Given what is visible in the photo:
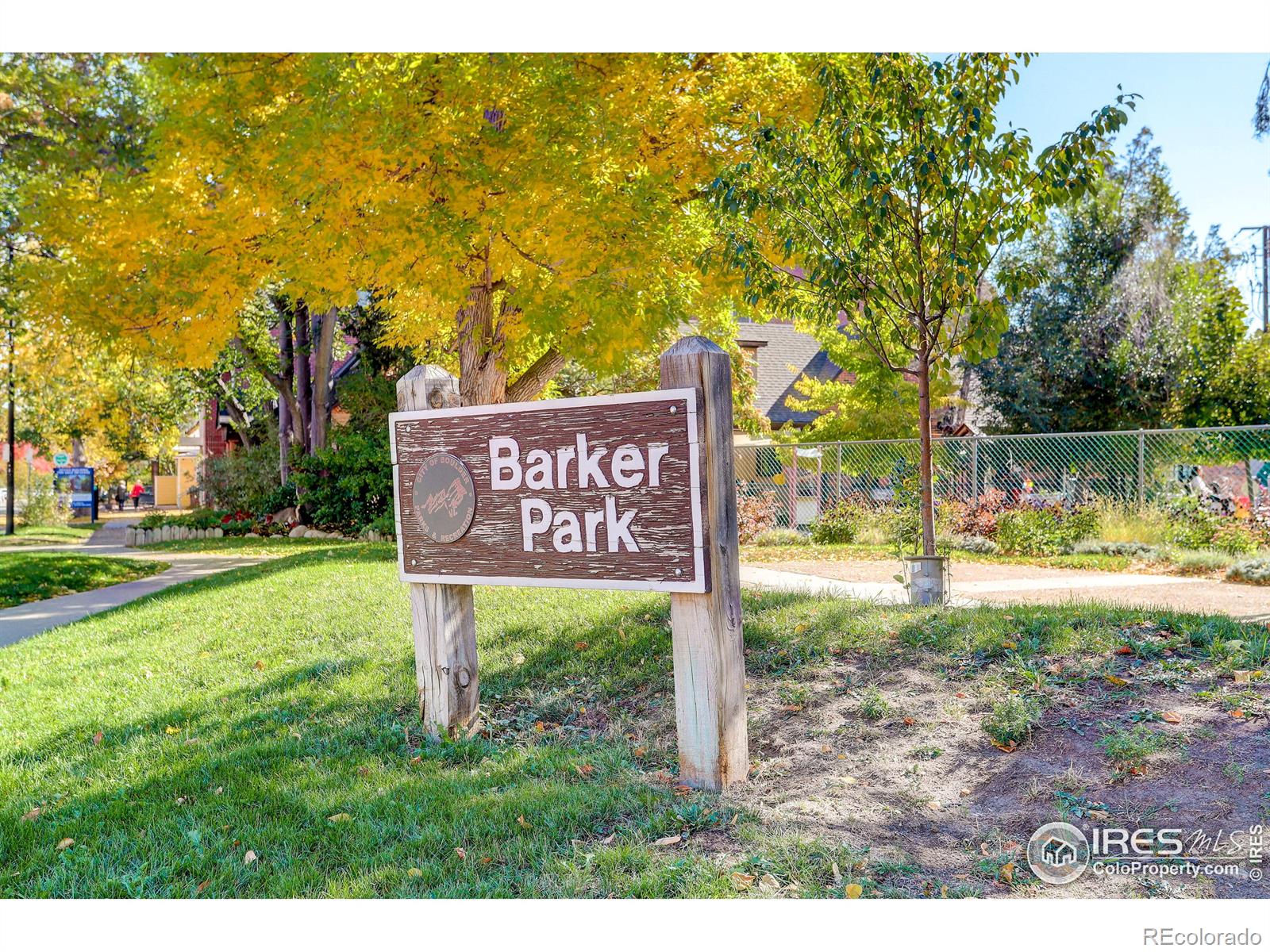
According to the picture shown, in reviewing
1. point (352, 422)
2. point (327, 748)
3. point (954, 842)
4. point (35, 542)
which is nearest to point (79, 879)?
point (327, 748)

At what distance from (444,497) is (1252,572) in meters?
9.59

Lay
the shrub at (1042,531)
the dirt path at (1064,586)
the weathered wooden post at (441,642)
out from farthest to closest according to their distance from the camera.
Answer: the shrub at (1042,531) < the dirt path at (1064,586) < the weathered wooden post at (441,642)

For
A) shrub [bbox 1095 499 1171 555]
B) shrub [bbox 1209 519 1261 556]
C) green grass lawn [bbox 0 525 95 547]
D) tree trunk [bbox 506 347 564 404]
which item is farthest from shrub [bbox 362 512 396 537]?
shrub [bbox 1209 519 1261 556]

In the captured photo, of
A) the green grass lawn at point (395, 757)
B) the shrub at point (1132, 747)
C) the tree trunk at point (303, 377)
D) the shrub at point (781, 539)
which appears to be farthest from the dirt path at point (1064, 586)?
the tree trunk at point (303, 377)

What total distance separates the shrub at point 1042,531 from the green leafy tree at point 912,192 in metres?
7.03

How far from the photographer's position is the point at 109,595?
1137 centimetres

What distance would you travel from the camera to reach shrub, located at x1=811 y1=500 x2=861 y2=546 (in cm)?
1556

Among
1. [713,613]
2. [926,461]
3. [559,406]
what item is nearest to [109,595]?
[559,406]

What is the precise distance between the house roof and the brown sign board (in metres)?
19.3

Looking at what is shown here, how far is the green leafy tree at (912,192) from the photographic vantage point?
6246 mm

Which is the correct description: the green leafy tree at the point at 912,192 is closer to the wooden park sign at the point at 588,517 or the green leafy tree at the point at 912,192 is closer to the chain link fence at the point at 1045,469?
the wooden park sign at the point at 588,517
